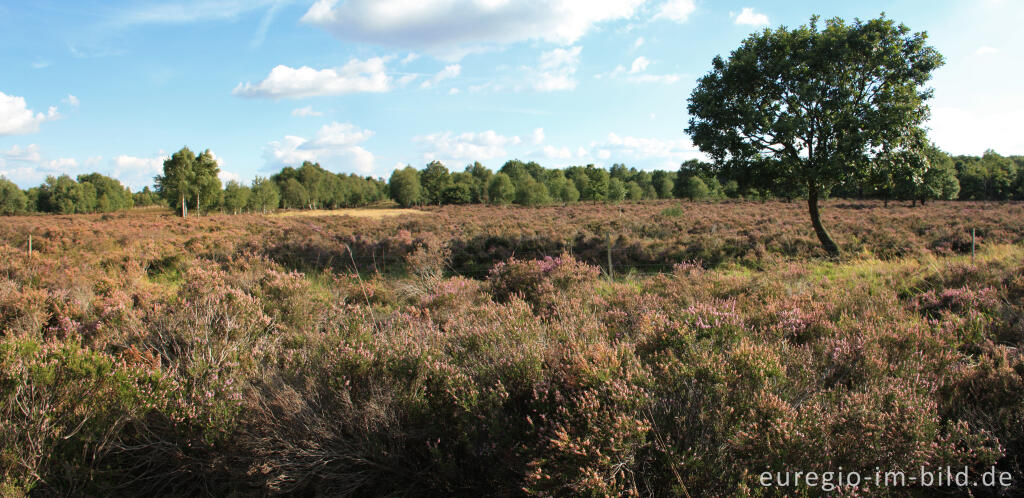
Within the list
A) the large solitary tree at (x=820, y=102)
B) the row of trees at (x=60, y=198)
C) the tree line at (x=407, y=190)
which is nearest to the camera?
the large solitary tree at (x=820, y=102)

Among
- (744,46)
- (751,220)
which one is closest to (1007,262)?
(744,46)

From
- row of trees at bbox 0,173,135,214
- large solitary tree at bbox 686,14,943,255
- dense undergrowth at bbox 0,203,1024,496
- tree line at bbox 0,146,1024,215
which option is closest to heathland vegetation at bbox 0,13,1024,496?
dense undergrowth at bbox 0,203,1024,496

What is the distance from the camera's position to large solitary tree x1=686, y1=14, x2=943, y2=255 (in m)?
14.2

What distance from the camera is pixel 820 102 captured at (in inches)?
582

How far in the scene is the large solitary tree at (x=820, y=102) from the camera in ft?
46.5

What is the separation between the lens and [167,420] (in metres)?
3.38

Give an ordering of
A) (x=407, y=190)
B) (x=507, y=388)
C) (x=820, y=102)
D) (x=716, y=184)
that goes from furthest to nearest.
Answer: (x=407, y=190) < (x=716, y=184) < (x=820, y=102) < (x=507, y=388)

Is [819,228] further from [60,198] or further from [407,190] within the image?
[60,198]

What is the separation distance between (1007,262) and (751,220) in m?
18.1

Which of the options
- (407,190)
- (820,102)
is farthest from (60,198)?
(820,102)

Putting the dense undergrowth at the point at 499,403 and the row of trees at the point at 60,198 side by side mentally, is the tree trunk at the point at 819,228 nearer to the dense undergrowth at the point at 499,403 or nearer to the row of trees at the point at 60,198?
the dense undergrowth at the point at 499,403

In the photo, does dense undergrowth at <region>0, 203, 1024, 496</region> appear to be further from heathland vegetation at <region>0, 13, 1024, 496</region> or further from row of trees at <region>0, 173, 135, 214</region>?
row of trees at <region>0, 173, 135, 214</region>

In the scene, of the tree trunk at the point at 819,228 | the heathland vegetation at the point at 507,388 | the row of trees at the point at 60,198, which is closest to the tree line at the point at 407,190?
the row of trees at the point at 60,198

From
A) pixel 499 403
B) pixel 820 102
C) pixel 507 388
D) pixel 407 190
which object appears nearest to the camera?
pixel 499 403
